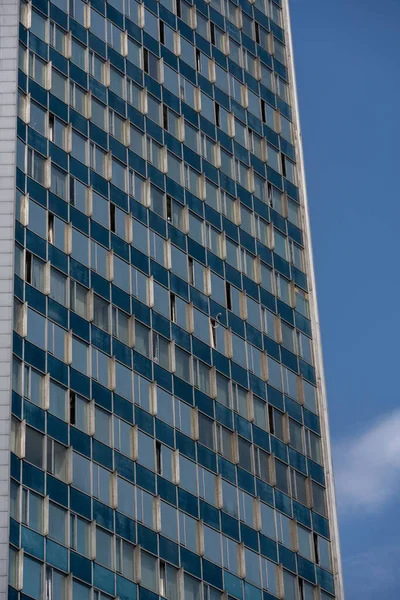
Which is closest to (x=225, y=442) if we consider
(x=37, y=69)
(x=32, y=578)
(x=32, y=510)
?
(x=32, y=510)

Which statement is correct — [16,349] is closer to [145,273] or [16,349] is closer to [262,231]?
[145,273]

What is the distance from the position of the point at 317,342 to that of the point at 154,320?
19.5m

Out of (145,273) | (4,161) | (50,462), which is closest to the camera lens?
(50,462)

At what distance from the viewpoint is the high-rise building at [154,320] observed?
11388cm

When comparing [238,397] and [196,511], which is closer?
[196,511]

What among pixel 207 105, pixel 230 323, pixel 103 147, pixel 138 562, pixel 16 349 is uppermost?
pixel 207 105

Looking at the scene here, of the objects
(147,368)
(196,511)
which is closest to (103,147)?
(147,368)

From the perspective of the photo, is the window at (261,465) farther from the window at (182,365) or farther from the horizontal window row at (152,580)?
the window at (182,365)

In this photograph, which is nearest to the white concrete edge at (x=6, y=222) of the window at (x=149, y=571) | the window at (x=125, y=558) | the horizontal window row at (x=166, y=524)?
the horizontal window row at (x=166, y=524)

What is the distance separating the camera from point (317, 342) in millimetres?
142000

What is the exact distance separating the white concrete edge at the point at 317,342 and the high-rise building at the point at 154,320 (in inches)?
8.5

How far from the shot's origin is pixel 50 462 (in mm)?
112438

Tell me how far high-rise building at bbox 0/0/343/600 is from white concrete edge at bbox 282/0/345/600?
217 mm

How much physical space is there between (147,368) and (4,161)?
1656 centimetres
